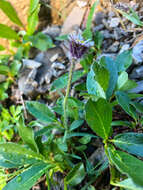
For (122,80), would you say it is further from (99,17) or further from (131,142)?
(99,17)

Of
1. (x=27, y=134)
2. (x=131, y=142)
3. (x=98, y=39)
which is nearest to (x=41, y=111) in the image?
(x=27, y=134)

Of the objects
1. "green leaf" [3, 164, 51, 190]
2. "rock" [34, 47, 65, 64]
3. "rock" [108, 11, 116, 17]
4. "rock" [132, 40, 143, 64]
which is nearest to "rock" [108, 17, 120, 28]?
"rock" [108, 11, 116, 17]

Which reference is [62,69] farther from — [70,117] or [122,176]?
[122,176]

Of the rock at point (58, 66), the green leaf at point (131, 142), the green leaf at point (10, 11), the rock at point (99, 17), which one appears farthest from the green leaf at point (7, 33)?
the green leaf at point (131, 142)

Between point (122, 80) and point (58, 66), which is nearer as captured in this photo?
point (122, 80)

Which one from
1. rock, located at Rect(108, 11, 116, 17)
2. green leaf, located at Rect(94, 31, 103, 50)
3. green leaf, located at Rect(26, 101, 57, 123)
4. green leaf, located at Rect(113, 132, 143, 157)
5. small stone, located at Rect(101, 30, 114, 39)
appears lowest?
green leaf, located at Rect(113, 132, 143, 157)

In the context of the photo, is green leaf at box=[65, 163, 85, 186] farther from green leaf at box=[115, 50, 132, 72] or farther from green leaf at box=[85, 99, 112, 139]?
→ green leaf at box=[115, 50, 132, 72]
